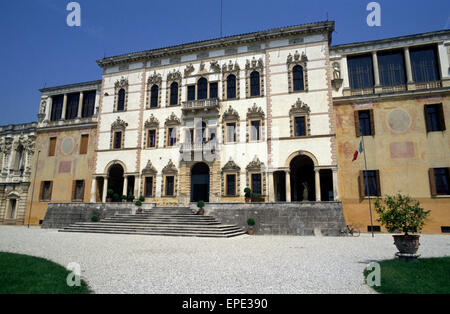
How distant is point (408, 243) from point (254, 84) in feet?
67.4

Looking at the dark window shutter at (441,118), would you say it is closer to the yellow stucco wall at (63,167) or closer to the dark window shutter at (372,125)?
the dark window shutter at (372,125)

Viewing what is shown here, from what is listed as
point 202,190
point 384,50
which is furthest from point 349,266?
point 384,50

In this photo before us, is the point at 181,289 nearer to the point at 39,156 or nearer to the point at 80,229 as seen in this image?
the point at 80,229

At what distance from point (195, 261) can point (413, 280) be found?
650 centimetres

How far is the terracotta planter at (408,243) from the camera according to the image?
9.61 m

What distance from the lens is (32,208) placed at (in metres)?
32.6

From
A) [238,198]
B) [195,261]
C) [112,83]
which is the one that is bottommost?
[195,261]

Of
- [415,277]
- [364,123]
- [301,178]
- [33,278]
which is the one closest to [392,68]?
[364,123]

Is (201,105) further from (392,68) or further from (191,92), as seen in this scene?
(392,68)

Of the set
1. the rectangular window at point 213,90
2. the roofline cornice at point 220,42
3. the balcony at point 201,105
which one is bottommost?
the balcony at point 201,105

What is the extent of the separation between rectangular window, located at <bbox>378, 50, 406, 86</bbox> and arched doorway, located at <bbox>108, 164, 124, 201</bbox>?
89.6 feet

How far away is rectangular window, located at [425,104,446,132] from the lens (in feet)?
75.3

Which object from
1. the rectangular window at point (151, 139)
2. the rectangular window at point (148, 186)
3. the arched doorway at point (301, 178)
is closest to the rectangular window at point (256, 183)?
the arched doorway at point (301, 178)

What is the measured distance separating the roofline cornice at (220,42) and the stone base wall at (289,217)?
15.7 m
